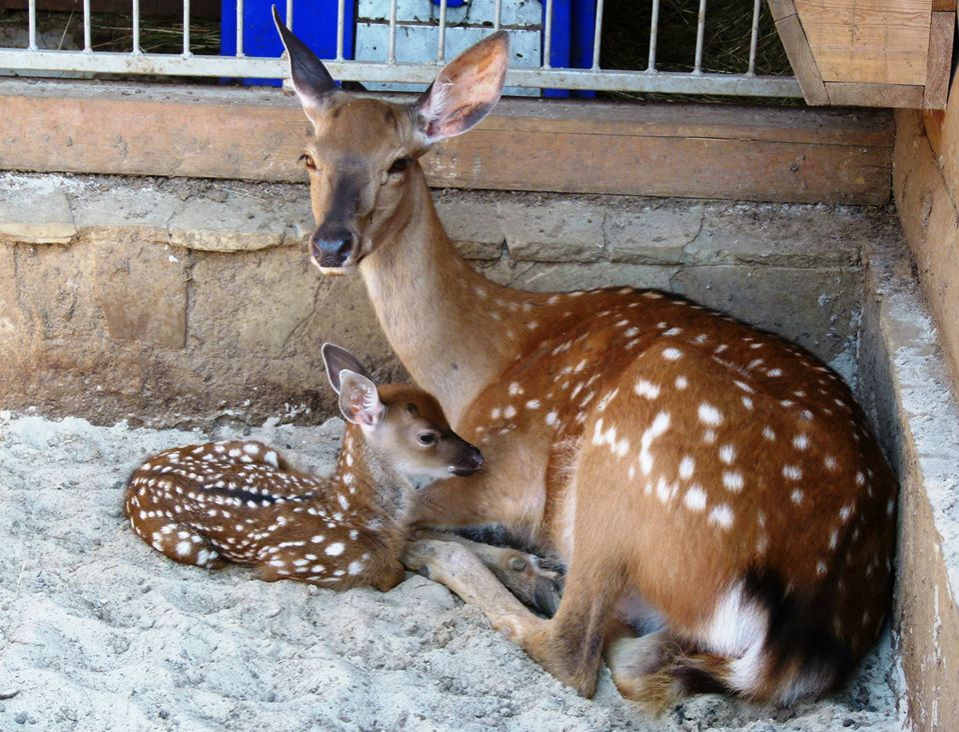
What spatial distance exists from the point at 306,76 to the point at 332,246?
2.32 feet

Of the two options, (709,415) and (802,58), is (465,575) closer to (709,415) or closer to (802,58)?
(709,415)

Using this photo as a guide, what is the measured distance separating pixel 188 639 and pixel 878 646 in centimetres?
195

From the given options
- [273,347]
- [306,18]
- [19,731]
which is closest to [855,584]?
[19,731]

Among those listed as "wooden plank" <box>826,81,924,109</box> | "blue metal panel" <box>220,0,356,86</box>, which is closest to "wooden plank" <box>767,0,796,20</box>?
"wooden plank" <box>826,81,924,109</box>

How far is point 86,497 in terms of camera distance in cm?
480

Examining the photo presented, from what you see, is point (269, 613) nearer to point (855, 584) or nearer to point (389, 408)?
point (389, 408)

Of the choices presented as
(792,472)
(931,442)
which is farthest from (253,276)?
(931,442)

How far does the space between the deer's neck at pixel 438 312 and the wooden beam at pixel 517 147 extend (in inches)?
27.6

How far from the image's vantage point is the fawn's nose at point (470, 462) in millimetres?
4488

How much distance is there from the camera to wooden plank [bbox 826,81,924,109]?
13.6 feet

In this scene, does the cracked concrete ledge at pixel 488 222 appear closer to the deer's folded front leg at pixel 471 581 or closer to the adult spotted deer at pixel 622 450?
the adult spotted deer at pixel 622 450

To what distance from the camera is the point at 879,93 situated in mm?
4168

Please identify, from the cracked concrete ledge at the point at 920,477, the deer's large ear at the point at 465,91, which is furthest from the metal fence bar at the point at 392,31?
the cracked concrete ledge at the point at 920,477

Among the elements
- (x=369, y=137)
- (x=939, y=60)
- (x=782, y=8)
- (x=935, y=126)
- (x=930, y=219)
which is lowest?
(x=930, y=219)
